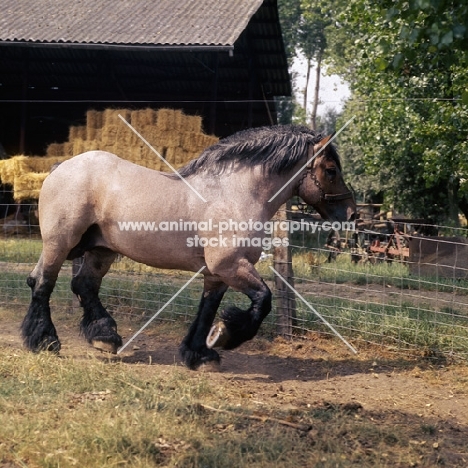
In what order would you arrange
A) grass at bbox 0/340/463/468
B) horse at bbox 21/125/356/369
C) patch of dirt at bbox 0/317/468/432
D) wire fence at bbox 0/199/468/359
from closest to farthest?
grass at bbox 0/340/463/468
patch of dirt at bbox 0/317/468/432
horse at bbox 21/125/356/369
wire fence at bbox 0/199/468/359

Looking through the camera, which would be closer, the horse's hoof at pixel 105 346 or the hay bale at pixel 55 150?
the horse's hoof at pixel 105 346

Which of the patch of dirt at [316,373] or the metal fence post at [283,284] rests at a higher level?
the metal fence post at [283,284]

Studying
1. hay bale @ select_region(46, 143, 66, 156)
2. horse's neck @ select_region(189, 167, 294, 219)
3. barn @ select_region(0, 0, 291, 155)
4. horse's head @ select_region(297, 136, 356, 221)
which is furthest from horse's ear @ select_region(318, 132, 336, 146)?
hay bale @ select_region(46, 143, 66, 156)

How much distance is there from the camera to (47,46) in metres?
14.6

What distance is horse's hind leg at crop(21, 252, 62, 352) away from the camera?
6.45 metres

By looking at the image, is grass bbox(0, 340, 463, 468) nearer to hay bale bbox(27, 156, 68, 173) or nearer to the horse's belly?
the horse's belly

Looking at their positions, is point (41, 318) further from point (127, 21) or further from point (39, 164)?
point (127, 21)

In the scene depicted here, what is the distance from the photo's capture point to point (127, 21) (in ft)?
51.9

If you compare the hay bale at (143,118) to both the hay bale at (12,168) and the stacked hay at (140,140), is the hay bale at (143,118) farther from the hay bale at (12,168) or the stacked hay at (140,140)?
the hay bale at (12,168)

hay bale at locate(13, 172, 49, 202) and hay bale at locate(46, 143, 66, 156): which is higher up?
hay bale at locate(46, 143, 66, 156)

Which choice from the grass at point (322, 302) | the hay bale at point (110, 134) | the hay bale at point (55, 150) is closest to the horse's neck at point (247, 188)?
the grass at point (322, 302)

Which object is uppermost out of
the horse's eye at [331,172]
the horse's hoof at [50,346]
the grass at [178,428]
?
the horse's eye at [331,172]

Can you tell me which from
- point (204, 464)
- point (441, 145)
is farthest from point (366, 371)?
point (441, 145)

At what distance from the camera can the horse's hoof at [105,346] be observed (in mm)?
Result: 6625
